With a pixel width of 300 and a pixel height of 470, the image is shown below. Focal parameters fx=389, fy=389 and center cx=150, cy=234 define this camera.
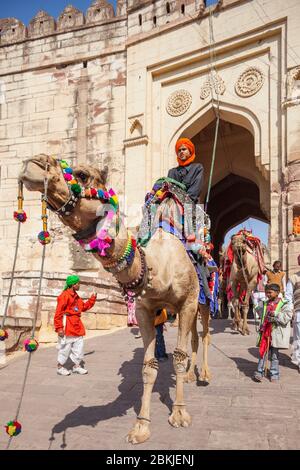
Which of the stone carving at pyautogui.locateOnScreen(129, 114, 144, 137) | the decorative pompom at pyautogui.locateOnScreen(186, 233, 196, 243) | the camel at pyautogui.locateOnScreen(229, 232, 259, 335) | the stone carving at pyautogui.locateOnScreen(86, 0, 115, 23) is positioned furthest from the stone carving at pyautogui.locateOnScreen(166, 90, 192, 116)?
the decorative pompom at pyautogui.locateOnScreen(186, 233, 196, 243)

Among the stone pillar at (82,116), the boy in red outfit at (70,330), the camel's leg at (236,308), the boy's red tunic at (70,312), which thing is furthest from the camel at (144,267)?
the stone pillar at (82,116)

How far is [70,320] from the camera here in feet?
21.1

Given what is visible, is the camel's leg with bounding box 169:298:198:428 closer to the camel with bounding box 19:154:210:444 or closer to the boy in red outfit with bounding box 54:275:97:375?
the camel with bounding box 19:154:210:444

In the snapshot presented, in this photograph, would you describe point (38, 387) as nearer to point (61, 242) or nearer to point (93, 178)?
point (93, 178)

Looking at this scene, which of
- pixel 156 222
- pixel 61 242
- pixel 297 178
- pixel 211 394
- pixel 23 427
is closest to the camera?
pixel 23 427

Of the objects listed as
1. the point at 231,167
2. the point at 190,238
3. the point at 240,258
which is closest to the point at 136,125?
the point at 231,167

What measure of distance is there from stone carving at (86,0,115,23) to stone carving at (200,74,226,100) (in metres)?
5.06

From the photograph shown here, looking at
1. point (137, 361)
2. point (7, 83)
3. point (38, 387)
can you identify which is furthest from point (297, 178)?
point (7, 83)

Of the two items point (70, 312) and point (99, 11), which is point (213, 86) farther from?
point (70, 312)

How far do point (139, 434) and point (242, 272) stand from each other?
21.7 ft

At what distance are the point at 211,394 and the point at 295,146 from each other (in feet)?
28.3

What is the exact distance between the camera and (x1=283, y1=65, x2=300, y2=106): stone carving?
11.3 m

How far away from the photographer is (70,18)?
50.9ft

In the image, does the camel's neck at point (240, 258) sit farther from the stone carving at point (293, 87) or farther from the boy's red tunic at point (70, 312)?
the stone carving at point (293, 87)
